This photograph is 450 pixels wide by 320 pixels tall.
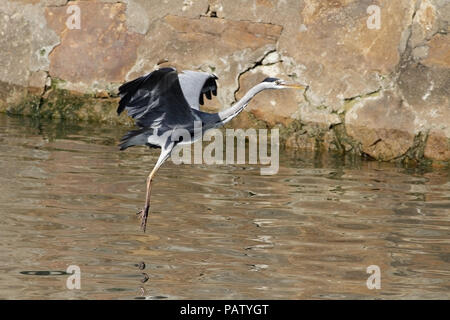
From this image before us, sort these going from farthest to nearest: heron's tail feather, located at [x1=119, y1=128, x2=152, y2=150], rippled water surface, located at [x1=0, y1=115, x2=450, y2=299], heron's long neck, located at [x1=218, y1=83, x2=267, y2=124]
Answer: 1. heron's tail feather, located at [x1=119, y1=128, x2=152, y2=150]
2. heron's long neck, located at [x1=218, y1=83, x2=267, y2=124]
3. rippled water surface, located at [x1=0, y1=115, x2=450, y2=299]

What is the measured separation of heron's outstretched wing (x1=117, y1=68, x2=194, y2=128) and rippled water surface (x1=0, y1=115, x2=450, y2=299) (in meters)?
0.68

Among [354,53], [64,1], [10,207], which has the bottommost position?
[10,207]

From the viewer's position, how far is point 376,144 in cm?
966

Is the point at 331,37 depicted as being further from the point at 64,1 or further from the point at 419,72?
the point at 64,1

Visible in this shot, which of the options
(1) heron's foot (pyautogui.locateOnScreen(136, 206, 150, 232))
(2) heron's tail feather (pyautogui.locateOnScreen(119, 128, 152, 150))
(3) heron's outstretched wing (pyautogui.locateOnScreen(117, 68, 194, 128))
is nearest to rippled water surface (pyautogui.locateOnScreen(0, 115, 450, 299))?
(1) heron's foot (pyautogui.locateOnScreen(136, 206, 150, 232))

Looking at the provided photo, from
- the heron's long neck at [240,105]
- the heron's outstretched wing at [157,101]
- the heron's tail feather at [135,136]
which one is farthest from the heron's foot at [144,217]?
the heron's long neck at [240,105]

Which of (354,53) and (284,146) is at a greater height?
(354,53)

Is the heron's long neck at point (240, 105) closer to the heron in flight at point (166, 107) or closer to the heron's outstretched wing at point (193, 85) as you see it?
the heron in flight at point (166, 107)

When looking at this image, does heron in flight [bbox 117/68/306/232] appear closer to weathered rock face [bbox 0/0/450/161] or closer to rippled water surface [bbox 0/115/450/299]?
rippled water surface [bbox 0/115/450/299]

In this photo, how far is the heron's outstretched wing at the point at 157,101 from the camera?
6.62m

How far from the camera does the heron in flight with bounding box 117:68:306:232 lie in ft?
22.1
